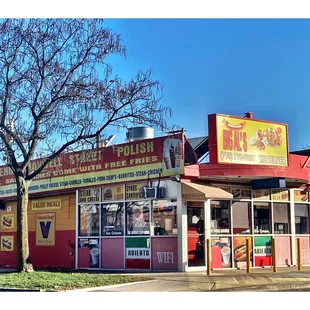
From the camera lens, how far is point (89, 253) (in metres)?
20.2

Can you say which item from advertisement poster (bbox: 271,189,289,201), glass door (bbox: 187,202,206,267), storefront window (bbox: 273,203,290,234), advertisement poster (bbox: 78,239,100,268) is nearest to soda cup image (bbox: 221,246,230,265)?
→ glass door (bbox: 187,202,206,267)

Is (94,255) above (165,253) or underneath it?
underneath

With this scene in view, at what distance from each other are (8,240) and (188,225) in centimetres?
1040

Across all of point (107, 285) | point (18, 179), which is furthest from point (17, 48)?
point (107, 285)

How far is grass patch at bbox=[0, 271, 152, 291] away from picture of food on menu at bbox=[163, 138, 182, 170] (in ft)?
12.8

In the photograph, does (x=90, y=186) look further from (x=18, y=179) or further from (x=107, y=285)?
(x=107, y=285)

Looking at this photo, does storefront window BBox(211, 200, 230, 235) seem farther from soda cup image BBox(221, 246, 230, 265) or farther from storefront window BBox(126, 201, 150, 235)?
storefront window BBox(126, 201, 150, 235)

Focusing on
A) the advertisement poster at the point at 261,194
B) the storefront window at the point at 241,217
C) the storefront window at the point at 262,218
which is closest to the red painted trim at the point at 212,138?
the storefront window at the point at 241,217

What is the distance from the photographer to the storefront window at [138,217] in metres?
18.5

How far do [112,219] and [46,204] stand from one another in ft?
14.0

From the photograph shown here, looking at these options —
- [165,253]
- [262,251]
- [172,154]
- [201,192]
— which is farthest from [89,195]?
[262,251]

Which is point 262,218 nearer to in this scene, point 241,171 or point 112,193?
point 241,171

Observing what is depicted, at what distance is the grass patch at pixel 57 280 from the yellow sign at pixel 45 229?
18.8 ft

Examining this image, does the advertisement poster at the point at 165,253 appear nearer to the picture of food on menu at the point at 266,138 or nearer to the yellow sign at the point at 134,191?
the yellow sign at the point at 134,191
